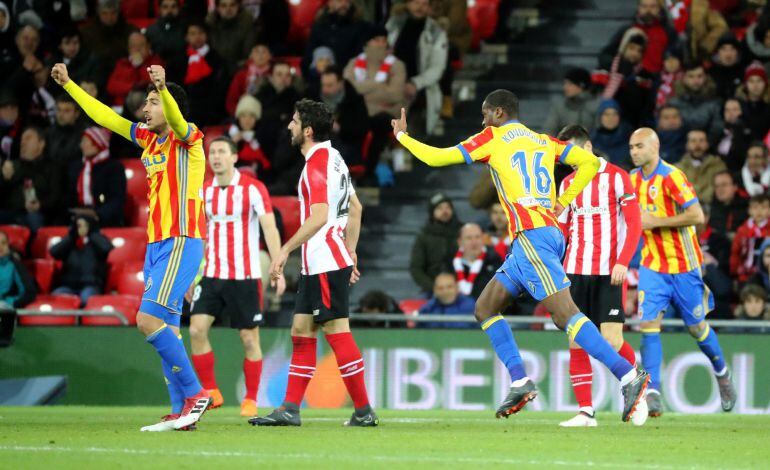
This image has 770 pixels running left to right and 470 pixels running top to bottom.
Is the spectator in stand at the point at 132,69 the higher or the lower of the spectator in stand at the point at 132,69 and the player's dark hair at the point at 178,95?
the higher

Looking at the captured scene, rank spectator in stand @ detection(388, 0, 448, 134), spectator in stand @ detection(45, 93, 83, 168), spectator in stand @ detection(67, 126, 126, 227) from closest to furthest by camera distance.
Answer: spectator in stand @ detection(67, 126, 126, 227) → spectator in stand @ detection(388, 0, 448, 134) → spectator in stand @ detection(45, 93, 83, 168)

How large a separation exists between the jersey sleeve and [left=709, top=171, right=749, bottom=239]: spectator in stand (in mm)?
7018

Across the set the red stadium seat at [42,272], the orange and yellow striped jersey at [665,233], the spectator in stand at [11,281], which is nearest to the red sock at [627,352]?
the orange and yellow striped jersey at [665,233]

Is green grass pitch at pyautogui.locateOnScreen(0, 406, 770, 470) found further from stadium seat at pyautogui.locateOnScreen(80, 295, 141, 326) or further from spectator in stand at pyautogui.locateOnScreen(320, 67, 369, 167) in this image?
spectator in stand at pyautogui.locateOnScreen(320, 67, 369, 167)

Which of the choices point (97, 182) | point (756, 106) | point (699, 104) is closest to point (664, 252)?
point (699, 104)

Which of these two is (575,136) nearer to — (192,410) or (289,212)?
(192,410)

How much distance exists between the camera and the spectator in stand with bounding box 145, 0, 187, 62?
20875 millimetres

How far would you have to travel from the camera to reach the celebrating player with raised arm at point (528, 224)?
11.0 meters

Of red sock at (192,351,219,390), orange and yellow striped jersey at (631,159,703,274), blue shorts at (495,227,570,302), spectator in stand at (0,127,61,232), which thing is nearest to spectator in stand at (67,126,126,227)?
spectator in stand at (0,127,61,232)

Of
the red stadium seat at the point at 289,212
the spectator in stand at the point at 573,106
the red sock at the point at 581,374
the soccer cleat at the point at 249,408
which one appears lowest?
the soccer cleat at the point at 249,408

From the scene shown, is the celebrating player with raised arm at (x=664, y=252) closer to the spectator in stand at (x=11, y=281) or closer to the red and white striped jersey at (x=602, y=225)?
the red and white striped jersey at (x=602, y=225)

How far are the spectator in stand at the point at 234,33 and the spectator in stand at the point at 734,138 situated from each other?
6411mm

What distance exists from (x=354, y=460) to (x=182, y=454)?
3.20 feet

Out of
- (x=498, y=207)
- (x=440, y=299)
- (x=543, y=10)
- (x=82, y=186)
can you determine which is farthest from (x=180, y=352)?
(x=543, y=10)
